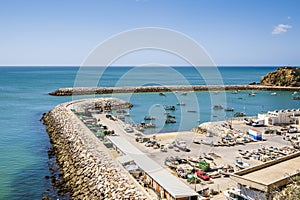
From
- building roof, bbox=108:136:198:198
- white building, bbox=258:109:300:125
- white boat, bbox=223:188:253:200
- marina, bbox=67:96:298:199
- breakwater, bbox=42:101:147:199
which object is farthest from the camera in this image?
white building, bbox=258:109:300:125

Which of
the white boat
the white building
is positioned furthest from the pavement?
the white building

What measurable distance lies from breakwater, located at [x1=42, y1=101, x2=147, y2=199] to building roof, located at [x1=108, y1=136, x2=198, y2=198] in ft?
3.17

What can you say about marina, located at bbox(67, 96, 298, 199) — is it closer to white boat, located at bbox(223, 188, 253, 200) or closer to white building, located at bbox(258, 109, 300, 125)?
white boat, located at bbox(223, 188, 253, 200)

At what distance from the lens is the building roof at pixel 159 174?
13.3 metres

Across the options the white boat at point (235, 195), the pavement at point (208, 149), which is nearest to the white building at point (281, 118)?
the pavement at point (208, 149)

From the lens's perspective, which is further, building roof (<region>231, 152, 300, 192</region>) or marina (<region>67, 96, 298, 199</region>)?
marina (<region>67, 96, 298, 199</region>)

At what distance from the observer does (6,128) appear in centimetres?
3419

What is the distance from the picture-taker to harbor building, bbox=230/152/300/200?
36.9ft

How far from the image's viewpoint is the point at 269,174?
41.0ft

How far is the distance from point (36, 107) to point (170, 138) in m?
31.5

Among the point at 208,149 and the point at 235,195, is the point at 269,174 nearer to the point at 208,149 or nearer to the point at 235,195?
the point at 235,195

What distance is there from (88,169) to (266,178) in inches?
418

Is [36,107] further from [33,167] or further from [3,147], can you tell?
[33,167]

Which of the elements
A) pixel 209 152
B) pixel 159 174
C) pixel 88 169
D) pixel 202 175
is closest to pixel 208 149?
pixel 209 152
